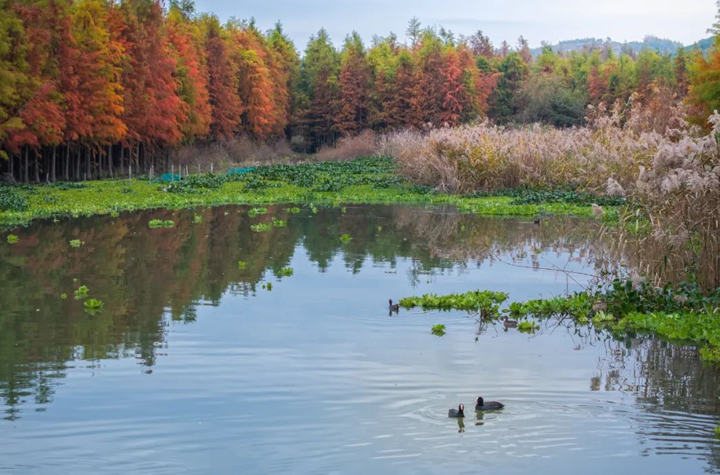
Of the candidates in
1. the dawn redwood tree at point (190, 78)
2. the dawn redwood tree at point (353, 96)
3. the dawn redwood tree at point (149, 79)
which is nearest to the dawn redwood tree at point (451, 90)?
the dawn redwood tree at point (353, 96)

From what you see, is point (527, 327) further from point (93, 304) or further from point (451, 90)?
point (451, 90)

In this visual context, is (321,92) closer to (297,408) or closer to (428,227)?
(428,227)

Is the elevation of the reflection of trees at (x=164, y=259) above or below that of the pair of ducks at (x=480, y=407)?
above

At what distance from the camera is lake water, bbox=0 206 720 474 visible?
25.6 ft

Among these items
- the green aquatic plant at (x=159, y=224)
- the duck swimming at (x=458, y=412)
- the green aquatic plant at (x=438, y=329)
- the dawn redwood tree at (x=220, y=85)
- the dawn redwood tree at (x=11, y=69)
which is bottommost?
the duck swimming at (x=458, y=412)

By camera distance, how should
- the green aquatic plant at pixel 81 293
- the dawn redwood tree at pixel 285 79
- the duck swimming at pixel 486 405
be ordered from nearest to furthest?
the duck swimming at pixel 486 405 → the green aquatic plant at pixel 81 293 → the dawn redwood tree at pixel 285 79

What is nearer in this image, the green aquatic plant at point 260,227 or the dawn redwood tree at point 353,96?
the green aquatic plant at point 260,227

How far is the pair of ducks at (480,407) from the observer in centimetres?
860

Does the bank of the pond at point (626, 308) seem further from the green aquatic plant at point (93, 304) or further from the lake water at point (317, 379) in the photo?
the green aquatic plant at point (93, 304)

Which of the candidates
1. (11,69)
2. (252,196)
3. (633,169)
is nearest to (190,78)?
(11,69)

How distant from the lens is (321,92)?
90.4m

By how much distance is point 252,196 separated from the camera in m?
37.9

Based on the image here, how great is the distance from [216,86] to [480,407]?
207 ft

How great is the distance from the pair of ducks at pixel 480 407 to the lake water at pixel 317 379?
0.40 feet
